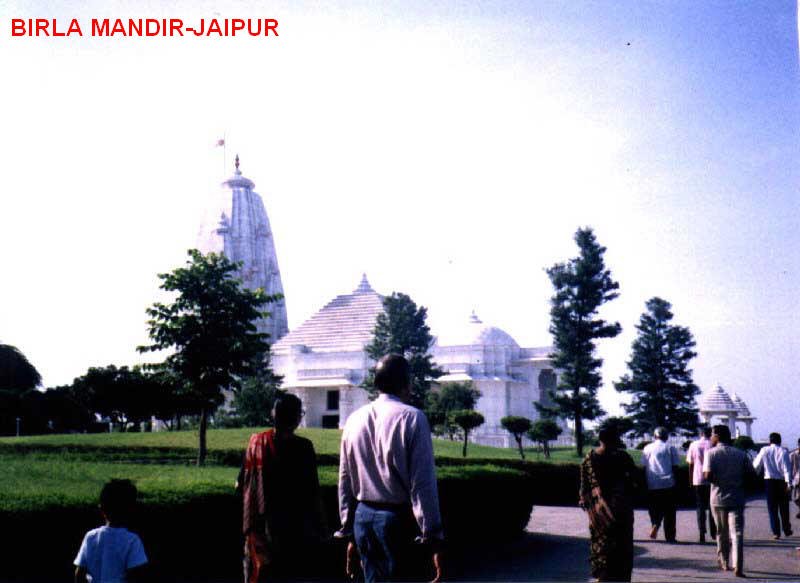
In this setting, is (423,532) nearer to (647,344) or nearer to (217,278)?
(217,278)

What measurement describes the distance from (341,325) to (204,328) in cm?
3294

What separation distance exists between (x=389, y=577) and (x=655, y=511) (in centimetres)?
877

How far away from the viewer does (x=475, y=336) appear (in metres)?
51.0

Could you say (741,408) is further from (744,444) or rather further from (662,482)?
(662,482)

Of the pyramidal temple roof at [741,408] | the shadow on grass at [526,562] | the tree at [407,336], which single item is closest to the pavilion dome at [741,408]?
the pyramidal temple roof at [741,408]

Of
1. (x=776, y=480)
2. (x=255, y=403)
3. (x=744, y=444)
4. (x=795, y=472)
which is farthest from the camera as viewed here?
(x=255, y=403)

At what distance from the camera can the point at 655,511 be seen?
1247cm

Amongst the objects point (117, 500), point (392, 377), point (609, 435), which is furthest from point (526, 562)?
point (117, 500)

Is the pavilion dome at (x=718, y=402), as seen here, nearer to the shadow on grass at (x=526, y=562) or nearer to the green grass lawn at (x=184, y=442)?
the green grass lawn at (x=184, y=442)

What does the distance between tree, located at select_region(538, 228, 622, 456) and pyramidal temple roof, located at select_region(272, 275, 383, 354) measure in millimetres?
17852

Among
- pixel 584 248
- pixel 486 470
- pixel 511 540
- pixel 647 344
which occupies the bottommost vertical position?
pixel 511 540

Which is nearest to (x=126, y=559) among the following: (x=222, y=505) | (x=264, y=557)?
(x=264, y=557)

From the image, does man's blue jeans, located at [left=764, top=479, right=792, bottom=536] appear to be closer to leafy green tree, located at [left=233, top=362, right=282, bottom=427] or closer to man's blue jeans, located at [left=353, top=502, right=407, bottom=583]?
man's blue jeans, located at [left=353, top=502, right=407, bottom=583]

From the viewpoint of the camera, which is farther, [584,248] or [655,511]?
[584,248]
